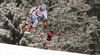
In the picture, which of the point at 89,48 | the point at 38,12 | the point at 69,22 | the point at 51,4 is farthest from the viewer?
the point at 89,48

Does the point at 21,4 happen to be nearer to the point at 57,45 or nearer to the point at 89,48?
the point at 57,45

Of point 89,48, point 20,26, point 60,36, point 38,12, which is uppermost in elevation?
point 38,12

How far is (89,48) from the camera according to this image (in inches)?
56.1

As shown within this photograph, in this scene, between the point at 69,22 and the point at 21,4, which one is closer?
the point at 21,4

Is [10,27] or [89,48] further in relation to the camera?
[89,48]

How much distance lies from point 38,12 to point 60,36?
0.32 meters

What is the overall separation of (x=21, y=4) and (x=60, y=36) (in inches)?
18.8

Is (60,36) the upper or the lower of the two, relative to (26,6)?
lower

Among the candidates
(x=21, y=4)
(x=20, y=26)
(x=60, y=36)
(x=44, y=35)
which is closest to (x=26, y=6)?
(x=21, y=4)

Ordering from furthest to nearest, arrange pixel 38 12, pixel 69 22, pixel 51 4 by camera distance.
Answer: pixel 69 22 → pixel 51 4 → pixel 38 12

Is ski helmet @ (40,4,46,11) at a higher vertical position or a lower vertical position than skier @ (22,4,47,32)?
higher

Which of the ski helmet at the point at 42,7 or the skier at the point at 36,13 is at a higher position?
the ski helmet at the point at 42,7

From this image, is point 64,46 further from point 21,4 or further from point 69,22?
point 21,4

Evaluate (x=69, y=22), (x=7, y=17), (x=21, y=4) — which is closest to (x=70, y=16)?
(x=69, y=22)
